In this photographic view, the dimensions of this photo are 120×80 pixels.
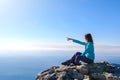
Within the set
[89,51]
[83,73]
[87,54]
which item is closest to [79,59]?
[87,54]

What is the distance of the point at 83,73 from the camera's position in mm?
17438

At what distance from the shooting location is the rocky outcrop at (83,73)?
1650cm

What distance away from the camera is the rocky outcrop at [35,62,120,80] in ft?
54.1

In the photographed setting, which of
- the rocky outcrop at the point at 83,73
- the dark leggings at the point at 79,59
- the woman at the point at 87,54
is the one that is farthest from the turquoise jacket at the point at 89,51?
the rocky outcrop at the point at 83,73

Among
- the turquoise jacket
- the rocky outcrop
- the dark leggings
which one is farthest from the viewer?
the turquoise jacket

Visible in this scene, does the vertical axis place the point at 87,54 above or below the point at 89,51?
below

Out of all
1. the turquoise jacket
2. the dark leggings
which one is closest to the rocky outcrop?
the dark leggings

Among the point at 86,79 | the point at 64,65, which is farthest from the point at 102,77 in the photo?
the point at 64,65

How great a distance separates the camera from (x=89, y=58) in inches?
744

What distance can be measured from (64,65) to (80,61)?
1.39 meters

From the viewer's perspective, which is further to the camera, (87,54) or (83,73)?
(87,54)

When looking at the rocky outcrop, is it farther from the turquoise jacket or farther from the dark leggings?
the turquoise jacket

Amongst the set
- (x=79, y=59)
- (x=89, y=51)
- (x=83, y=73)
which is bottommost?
(x=83, y=73)

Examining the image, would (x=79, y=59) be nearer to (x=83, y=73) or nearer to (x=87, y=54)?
(x=87, y=54)
